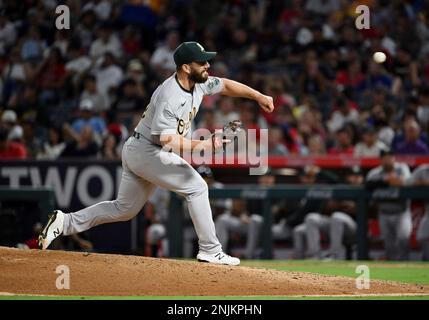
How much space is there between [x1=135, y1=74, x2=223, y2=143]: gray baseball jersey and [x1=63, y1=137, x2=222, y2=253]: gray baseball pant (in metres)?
0.16

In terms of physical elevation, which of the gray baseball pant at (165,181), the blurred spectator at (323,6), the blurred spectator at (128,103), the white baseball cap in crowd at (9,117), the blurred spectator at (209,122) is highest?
the blurred spectator at (323,6)

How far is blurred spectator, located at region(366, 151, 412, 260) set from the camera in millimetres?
13492

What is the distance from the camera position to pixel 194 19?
2012 centimetres

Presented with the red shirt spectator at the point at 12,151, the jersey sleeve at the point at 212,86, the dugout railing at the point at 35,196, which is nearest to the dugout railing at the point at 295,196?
the dugout railing at the point at 35,196

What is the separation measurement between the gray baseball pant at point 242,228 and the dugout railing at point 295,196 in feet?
0.75

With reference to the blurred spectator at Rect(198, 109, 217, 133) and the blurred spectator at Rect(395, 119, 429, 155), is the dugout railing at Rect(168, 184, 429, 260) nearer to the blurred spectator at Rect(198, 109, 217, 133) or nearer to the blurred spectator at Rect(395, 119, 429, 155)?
the blurred spectator at Rect(395, 119, 429, 155)

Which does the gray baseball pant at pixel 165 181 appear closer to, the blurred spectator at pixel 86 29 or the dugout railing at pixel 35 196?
the dugout railing at pixel 35 196

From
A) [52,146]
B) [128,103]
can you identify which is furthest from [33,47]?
[52,146]

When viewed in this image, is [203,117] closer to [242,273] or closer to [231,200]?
[231,200]

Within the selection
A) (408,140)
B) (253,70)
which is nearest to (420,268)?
(408,140)

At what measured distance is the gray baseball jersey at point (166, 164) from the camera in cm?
852

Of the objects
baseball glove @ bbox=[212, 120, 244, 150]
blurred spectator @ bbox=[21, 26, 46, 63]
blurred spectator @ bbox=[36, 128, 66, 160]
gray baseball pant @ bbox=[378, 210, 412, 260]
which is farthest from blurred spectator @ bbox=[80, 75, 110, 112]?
baseball glove @ bbox=[212, 120, 244, 150]
